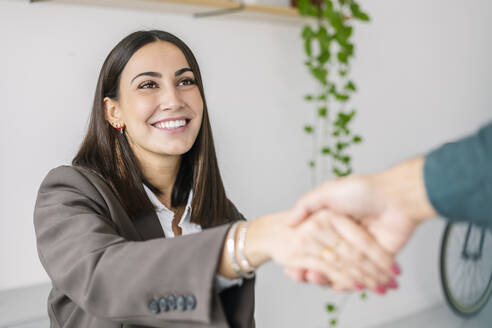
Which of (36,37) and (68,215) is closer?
(68,215)

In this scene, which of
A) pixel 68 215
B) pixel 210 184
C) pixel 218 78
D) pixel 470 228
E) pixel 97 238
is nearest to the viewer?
pixel 97 238

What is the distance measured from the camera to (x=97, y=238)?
3.66 feet

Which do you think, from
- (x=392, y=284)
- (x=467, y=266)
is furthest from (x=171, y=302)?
(x=467, y=266)

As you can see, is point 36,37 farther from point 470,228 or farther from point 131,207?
point 470,228

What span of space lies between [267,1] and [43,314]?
1.62m

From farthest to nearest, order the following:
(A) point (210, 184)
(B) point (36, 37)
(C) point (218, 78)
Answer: (C) point (218, 78) < (B) point (36, 37) < (A) point (210, 184)

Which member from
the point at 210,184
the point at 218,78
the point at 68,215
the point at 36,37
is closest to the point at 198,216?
the point at 210,184

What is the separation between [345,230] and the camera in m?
1.08

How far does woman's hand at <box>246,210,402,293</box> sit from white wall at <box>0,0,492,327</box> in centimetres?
115

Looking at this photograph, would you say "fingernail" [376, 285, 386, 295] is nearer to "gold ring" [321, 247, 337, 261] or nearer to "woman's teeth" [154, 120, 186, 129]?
"gold ring" [321, 247, 337, 261]

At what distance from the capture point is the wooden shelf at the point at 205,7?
2084 mm

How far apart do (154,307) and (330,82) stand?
82.8 inches

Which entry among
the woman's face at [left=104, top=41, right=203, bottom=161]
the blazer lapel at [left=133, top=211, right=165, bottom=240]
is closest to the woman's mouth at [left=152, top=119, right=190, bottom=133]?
the woman's face at [left=104, top=41, right=203, bottom=161]

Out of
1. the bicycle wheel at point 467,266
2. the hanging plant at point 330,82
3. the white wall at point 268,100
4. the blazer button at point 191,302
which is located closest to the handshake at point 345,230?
the blazer button at point 191,302
